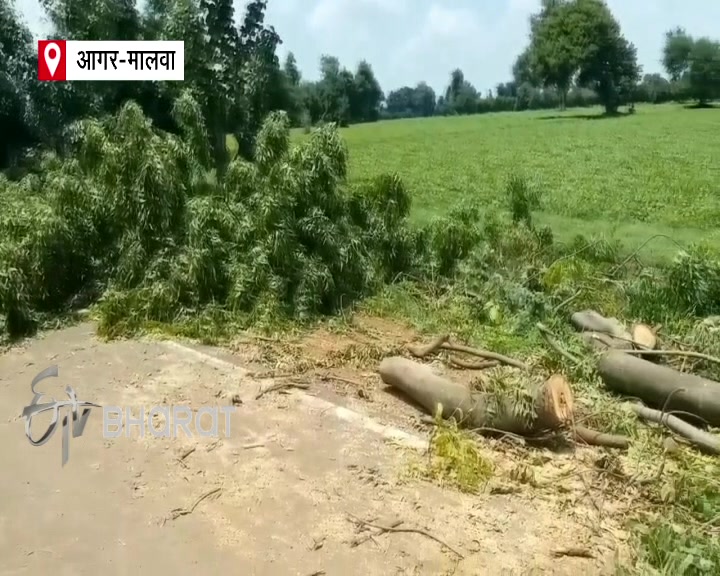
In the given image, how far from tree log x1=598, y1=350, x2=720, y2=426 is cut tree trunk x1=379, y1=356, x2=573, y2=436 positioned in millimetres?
675

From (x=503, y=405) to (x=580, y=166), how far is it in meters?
10.6

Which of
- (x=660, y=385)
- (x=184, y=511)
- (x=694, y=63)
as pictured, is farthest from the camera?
(x=694, y=63)

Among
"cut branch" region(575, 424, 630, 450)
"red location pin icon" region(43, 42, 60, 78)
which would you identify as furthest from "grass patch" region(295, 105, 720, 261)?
"red location pin icon" region(43, 42, 60, 78)

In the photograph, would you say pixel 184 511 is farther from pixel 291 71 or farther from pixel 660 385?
pixel 291 71

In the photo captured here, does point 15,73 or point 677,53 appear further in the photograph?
point 677,53

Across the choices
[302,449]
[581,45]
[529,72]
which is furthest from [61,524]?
[529,72]

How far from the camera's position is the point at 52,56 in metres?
10.6

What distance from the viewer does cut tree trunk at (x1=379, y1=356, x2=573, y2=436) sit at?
A: 4.29m

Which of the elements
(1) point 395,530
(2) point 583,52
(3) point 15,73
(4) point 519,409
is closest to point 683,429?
(4) point 519,409

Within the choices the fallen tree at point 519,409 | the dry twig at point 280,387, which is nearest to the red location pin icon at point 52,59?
the dry twig at point 280,387

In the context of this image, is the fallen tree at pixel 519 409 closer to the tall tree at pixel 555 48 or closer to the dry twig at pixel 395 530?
the dry twig at pixel 395 530

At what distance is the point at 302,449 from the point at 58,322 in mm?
3403

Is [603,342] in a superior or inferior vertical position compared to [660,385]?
superior

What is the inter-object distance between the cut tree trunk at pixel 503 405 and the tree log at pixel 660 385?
0.68 m
